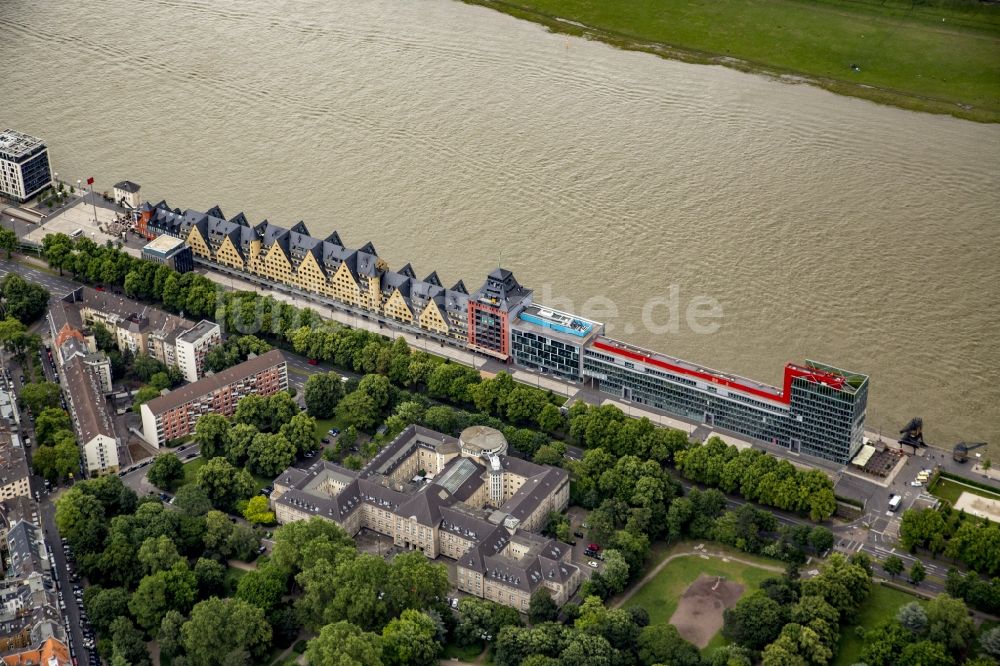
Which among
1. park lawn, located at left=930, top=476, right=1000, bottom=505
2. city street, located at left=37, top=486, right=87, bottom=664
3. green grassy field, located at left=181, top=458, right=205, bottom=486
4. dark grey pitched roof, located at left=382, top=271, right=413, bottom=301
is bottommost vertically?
city street, located at left=37, top=486, right=87, bottom=664

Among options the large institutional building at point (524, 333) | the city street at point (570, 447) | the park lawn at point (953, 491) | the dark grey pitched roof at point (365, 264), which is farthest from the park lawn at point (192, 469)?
the park lawn at point (953, 491)

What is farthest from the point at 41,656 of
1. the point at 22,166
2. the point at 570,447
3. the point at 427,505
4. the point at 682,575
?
the point at 22,166

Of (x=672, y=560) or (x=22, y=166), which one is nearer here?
(x=672, y=560)

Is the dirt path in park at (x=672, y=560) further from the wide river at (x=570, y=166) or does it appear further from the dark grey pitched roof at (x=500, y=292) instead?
the dark grey pitched roof at (x=500, y=292)

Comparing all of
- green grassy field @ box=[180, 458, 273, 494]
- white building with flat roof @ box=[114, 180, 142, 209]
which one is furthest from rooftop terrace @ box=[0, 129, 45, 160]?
green grassy field @ box=[180, 458, 273, 494]

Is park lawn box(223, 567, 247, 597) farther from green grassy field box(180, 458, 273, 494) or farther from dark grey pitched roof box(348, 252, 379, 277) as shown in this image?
dark grey pitched roof box(348, 252, 379, 277)

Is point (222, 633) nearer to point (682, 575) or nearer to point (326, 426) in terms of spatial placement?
point (326, 426)

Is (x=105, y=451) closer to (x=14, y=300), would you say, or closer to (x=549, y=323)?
(x=14, y=300)
